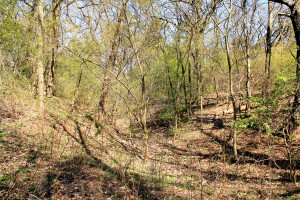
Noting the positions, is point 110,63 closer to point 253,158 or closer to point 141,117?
point 141,117

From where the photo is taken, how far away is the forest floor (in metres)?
5.13

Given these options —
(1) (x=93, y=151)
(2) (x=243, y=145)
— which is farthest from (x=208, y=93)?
(1) (x=93, y=151)

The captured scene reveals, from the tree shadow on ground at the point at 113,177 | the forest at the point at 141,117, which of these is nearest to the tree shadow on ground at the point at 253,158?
the forest at the point at 141,117

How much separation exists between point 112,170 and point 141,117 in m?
2.02

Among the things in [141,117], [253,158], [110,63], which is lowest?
[253,158]

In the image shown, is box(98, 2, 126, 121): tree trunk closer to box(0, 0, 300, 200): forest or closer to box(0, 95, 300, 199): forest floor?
box(0, 0, 300, 200): forest

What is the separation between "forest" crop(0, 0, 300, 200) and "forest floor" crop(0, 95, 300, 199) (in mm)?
44

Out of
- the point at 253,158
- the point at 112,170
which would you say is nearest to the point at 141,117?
the point at 112,170

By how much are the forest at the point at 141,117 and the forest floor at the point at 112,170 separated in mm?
44

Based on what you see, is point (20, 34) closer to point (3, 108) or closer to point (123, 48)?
point (3, 108)

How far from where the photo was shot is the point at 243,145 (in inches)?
440

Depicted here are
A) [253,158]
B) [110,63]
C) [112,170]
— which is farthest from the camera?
[110,63]

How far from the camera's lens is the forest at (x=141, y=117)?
5.84 metres

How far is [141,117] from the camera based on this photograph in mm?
8469
